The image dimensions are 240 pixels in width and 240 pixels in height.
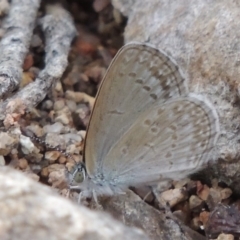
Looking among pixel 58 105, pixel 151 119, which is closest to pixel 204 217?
pixel 151 119

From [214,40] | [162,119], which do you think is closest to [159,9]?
[214,40]

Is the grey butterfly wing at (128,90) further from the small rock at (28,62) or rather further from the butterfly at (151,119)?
the small rock at (28,62)

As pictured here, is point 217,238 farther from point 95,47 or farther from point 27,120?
point 95,47

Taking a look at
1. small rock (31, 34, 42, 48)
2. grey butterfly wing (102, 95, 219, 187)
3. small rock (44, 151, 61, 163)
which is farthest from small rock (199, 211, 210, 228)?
small rock (31, 34, 42, 48)

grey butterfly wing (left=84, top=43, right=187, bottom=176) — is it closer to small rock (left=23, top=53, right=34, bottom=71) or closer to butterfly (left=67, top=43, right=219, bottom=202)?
butterfly (left=67, top=43, right=219, bottom=202)

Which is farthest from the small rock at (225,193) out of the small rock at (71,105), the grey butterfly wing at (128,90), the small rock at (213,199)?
the small rock at (71,105)

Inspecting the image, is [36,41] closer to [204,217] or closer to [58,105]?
[58,105]

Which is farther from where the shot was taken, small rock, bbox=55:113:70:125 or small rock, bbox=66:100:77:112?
small rock, bbox=66:100:77:112
